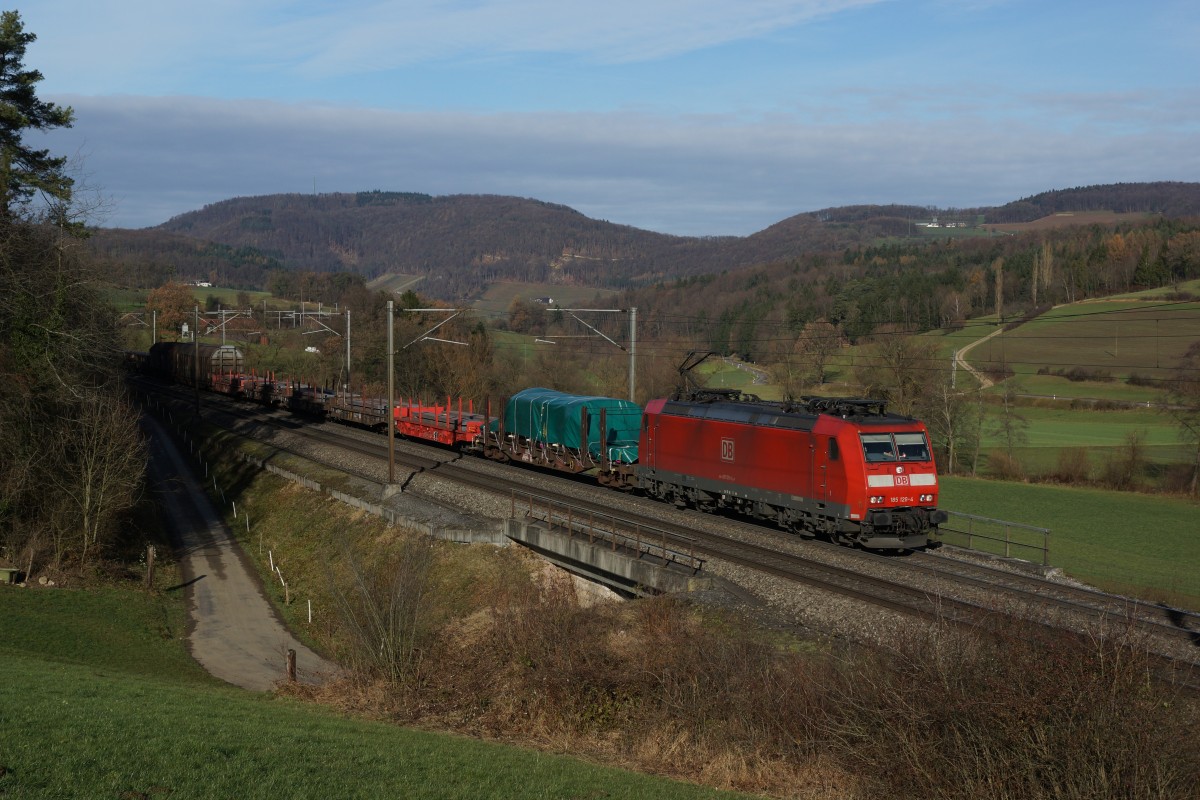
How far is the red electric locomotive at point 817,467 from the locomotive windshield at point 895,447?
0.03 m

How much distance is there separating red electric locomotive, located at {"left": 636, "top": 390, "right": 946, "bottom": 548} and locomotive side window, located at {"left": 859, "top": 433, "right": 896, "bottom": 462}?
3 cm

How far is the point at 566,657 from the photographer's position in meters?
20.7

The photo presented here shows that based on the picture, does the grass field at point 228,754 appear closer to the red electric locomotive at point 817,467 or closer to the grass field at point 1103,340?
the red electric locomotive at point 817,467

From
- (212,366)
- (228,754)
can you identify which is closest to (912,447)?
(228,754)

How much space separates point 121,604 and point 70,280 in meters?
12.3

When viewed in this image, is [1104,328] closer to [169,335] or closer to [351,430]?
[351,430]

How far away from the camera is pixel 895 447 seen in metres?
25.8

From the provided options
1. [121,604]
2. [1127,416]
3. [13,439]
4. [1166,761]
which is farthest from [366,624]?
[1127,416]

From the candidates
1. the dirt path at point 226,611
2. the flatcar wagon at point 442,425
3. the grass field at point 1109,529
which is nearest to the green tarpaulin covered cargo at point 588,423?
the flatcar wagon at point 442,425

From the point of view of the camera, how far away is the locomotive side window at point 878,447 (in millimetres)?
25469

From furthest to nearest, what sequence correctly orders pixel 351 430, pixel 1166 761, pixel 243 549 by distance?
pixel 351 430 < pixel 243 549 < pixel 1166 761

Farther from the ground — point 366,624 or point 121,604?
point 366,624

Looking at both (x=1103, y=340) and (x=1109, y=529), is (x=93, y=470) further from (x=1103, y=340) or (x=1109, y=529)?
(x=1103, y=340)

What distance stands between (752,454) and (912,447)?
15.8 ft
